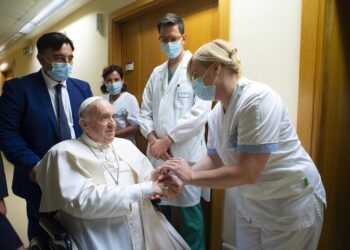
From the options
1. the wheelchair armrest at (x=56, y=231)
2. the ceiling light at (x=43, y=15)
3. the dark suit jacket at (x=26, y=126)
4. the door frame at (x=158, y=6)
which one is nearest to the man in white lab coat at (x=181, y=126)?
the door frame at (x=158, y=6)

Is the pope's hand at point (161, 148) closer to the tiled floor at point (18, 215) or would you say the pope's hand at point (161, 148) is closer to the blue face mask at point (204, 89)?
the blue face mask at point (204, 89)

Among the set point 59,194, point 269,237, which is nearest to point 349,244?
point 269,237

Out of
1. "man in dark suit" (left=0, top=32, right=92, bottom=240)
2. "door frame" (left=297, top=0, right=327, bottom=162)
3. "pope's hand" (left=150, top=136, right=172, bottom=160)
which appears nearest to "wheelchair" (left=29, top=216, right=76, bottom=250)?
"man in dark suit" (left=0, top=32, right=92, bottom=240)

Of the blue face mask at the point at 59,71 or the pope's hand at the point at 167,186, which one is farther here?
the blue face mask at the point at 59,71

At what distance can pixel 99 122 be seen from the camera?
4.69ft

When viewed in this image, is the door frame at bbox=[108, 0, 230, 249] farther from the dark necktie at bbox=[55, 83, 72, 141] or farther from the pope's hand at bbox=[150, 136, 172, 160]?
the dark necktie at bbox=[55, 83, 72, 141]

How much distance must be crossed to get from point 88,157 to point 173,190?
17.6 inches

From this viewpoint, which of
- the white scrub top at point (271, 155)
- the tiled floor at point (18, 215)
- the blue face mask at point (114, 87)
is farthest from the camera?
the tiled floor at point (18, 215)

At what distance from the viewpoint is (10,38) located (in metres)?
6.05

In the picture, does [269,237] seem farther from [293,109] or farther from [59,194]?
[59,194]

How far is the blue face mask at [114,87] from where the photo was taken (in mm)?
2567

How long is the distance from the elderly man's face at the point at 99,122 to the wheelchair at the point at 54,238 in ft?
1.46

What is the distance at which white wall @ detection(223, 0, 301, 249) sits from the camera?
1.64 metres

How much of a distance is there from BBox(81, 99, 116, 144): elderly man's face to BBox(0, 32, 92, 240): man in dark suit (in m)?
0.24
